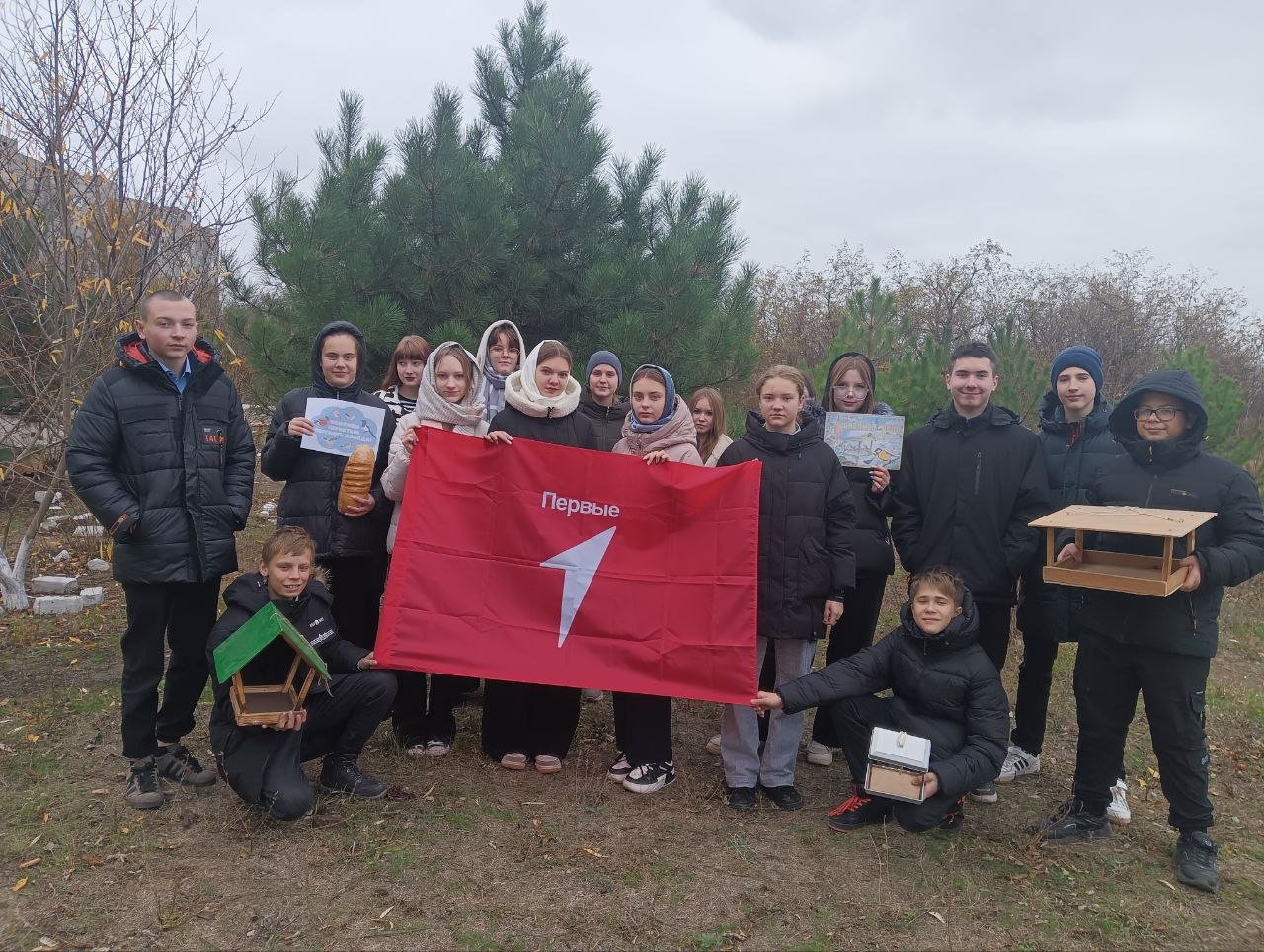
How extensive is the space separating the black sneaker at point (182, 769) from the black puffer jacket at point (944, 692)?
2.77m

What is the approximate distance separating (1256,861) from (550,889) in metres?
3.24

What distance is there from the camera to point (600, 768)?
4.46 meters

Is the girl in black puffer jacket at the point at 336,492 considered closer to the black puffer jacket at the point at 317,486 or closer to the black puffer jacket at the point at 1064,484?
the black puffer jacket at the point at 317,486

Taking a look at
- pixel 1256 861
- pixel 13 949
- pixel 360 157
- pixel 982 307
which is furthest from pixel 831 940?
pixel 982 307

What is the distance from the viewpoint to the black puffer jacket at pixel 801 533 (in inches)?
155

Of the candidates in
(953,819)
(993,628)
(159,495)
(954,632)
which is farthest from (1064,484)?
(159,495)

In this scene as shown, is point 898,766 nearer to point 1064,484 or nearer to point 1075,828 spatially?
point 1075,828

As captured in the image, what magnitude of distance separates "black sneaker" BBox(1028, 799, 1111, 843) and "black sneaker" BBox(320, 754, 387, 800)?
3.11 m

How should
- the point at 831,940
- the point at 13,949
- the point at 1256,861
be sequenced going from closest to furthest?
the point at 13,949
the point at 831,940
the point at 1256,861

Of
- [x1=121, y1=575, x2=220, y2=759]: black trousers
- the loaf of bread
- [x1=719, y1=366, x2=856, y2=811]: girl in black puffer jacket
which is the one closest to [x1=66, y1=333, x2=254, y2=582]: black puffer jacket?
[x1=121, y1=575, x2=220, y2=759]: black trousers

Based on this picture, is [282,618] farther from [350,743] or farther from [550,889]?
[550,889]

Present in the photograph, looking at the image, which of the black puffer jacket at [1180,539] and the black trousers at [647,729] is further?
the black trousers at [647,729]

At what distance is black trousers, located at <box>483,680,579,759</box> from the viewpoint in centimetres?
442

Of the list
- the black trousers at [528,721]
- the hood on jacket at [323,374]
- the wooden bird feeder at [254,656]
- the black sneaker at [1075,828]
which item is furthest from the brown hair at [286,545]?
the black sneaker at [1075,828]
